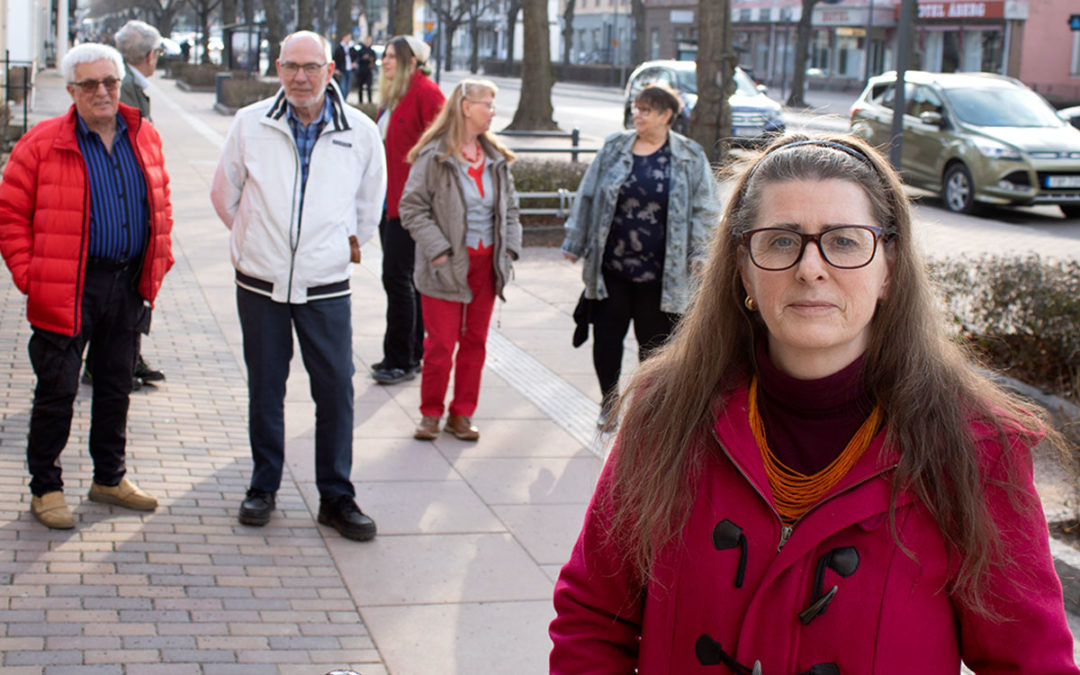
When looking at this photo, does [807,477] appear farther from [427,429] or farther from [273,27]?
[273,27]

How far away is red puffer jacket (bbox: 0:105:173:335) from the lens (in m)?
5.10

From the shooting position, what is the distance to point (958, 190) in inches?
713

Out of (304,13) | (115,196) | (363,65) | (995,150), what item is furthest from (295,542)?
(304,13)

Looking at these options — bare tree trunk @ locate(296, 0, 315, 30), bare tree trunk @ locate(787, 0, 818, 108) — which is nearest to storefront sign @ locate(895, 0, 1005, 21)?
bare tree trunk @ locate(787, 0, 818, 108)

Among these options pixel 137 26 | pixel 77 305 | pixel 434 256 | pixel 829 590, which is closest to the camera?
pixel 829 590

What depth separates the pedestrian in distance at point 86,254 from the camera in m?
5.12

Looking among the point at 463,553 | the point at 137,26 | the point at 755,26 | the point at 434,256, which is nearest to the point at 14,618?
the point at 463,553

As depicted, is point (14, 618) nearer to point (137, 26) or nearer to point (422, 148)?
point (422, 148)

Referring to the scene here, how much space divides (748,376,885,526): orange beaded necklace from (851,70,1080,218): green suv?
15.7 metres

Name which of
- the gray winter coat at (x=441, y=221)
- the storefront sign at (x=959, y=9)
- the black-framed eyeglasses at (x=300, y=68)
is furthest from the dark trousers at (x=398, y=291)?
the storefront sign at (x=959, y=9)

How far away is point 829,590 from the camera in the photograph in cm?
184

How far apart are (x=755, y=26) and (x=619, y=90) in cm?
1729

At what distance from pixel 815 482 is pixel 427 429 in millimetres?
5101

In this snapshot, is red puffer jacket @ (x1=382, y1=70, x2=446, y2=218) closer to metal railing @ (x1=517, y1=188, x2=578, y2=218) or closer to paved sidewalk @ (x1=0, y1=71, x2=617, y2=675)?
paved sidewalk @ (x1=0, y1=71, x2=617, y2=675)
